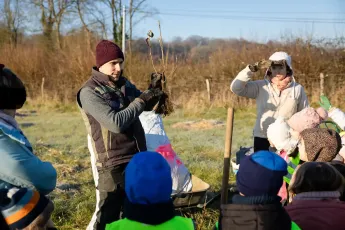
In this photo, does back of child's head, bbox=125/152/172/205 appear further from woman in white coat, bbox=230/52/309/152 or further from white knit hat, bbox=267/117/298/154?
woman in white coat, bbox=230/52/309/152

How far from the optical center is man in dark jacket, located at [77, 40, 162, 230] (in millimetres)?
2717

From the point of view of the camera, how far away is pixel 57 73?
789 inches

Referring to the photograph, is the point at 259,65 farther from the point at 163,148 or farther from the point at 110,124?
the point at 110,124

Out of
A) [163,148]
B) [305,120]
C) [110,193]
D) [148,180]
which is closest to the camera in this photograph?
[148,180]

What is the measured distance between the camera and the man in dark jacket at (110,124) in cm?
A: 272

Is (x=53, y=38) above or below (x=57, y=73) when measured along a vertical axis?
above

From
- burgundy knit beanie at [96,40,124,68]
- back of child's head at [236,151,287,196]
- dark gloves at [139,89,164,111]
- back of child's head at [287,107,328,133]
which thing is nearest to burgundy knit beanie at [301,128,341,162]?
back of child's head at [287,107,328,133]

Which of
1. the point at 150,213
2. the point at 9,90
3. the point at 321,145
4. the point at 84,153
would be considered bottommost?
the point at 84,153

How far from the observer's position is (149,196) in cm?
191

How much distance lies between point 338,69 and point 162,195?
594 inches

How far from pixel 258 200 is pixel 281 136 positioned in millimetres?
1410

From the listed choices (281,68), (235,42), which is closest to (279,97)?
(281,68)

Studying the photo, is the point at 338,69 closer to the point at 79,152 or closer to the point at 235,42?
the point at 235,42

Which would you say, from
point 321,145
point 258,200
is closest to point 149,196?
point 258,200
